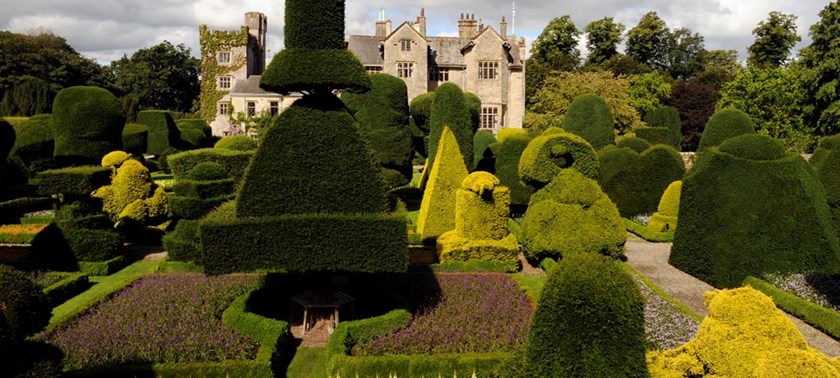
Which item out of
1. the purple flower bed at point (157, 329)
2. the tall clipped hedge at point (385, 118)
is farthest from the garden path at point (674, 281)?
the tall clipped hedge at point (385, 118)

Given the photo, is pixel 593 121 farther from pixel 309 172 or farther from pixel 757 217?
pixel 309 172

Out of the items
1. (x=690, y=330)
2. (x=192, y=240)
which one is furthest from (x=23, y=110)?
(x=690, y=330)

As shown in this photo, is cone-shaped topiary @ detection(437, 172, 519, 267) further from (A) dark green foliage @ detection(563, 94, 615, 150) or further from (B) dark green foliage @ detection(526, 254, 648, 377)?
(A) dark green foliage @ detection(563, 94, 615, 150)

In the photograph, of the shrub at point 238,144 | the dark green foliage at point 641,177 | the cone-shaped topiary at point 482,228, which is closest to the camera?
the cone-shaped topiary at point 482,228

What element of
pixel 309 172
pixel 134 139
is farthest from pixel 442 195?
pixel 134 139

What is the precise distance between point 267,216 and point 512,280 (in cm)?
A: 699

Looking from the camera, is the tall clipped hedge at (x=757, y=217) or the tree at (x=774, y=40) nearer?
the tall clipped hedge at (x=757, y=217)

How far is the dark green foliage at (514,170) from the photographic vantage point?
2320 centimetres

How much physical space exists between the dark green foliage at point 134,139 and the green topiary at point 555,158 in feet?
94.5

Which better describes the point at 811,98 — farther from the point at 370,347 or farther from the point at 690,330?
the point at 370,347

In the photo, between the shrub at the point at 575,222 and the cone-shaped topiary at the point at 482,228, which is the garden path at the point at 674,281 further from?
the cone-shaped topiary at the point at 482,228

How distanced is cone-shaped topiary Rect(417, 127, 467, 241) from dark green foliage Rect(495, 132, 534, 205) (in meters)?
5.88

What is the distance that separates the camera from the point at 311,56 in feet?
32.3

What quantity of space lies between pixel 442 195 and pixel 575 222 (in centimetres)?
474
